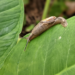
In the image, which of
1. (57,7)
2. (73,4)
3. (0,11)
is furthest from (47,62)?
(73,4)

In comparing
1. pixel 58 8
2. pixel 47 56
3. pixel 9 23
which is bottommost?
pixel 58 8

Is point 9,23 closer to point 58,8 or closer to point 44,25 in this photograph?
point 44,25

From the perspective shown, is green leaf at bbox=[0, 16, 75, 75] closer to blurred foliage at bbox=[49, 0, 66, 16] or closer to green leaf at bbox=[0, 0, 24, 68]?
green leaf at bbox=[0, 0, 24, 68]

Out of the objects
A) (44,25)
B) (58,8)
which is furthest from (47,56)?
(58,8)

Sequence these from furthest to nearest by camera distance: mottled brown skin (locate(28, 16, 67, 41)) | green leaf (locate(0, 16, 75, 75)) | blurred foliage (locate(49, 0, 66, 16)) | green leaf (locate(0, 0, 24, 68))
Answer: blurred foliage (locate(49, 0, 66, 16))
mottled brown skin (locate(28, 16, 67, 41))
green leaf (locate(0, 0, 24, 68))
green leaf (locate(0, 16, 75, 75))

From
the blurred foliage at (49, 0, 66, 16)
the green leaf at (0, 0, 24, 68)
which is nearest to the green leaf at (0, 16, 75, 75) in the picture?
the green leaf at (0, 0, 24, 68)

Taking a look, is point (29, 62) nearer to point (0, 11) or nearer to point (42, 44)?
point (42, 44)

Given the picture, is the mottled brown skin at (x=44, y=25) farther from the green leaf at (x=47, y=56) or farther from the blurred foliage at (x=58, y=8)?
the blurred foliage at (x=58, y=8)
